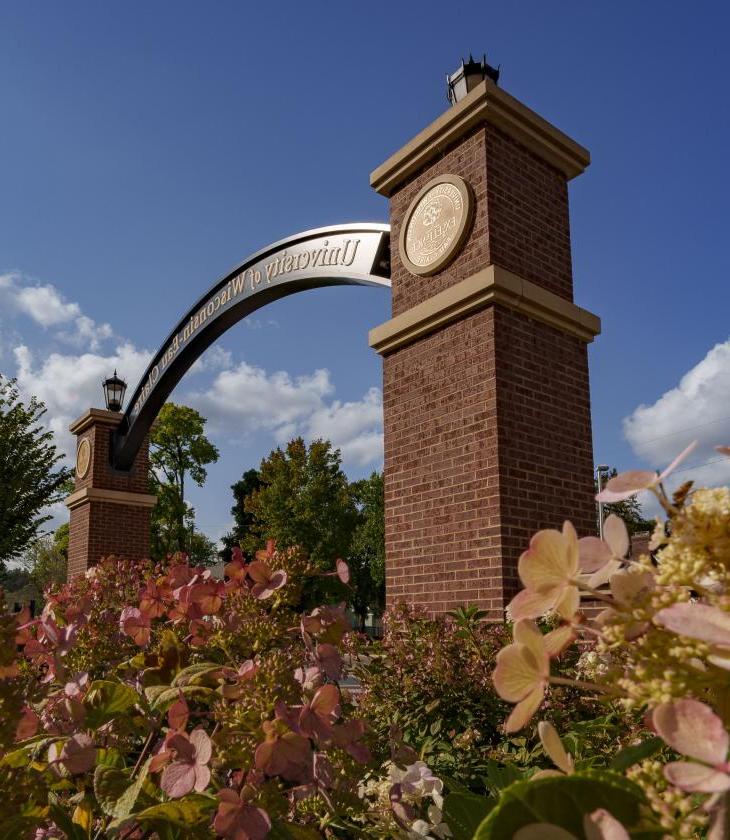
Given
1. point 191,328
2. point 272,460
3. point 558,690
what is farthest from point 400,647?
point 272,460

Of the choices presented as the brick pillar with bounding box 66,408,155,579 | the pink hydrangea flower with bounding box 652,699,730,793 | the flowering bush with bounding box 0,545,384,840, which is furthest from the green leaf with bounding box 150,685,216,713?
the brick pillar with bounding box 66,408,155,579

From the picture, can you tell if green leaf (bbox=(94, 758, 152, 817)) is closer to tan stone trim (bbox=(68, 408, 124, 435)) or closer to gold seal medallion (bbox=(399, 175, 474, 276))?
gold seal medallion (bbox=(399, 175, 474, 276))

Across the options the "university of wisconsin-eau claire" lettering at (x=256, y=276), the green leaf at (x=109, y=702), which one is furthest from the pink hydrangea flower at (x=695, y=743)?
the "university of wisconsin-eau claire" lettering at (x=256, y=276)

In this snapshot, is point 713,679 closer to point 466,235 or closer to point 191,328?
point 466,235

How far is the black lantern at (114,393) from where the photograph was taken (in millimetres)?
15070

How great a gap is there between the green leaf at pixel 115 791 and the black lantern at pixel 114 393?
14.2 metres

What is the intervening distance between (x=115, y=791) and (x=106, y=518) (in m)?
13.1

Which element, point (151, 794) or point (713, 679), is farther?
point (151, 794)

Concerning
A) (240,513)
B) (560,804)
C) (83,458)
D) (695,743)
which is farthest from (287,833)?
(240,513)

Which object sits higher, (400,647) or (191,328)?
(191,328)

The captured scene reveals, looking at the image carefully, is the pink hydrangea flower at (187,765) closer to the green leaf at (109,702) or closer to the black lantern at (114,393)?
the green leaf at (109,702)

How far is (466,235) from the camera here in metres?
6.03

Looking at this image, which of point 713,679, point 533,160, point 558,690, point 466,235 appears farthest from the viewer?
point 533,160

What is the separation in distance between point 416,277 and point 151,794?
5.39m
